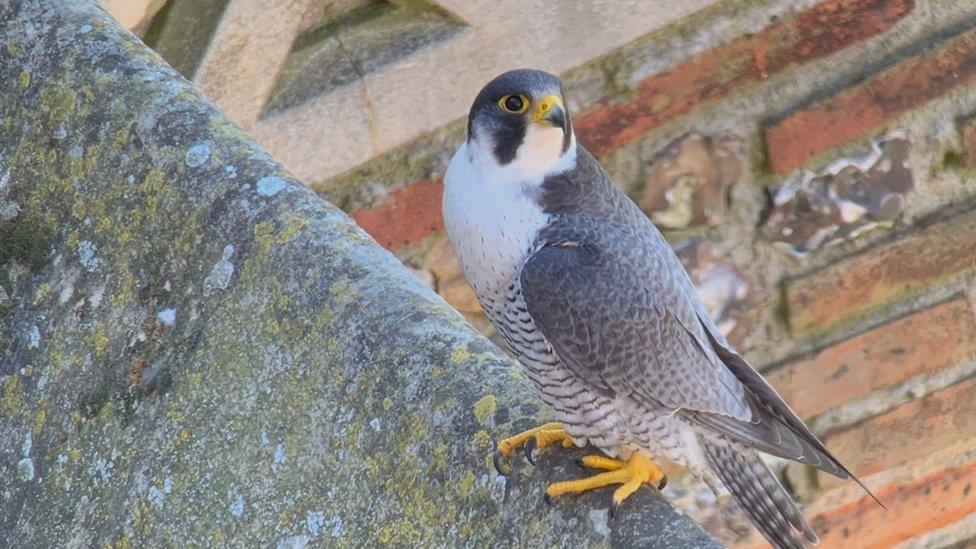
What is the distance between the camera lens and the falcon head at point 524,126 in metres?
2.32

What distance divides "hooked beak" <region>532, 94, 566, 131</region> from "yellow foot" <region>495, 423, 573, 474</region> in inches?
20.7

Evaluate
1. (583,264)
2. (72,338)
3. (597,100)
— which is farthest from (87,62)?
(597,100)

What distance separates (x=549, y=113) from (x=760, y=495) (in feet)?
2.19

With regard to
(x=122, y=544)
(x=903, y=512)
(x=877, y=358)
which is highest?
(x=122, y=544)

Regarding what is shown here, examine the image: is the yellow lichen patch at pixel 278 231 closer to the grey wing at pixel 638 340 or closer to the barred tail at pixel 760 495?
the grey wing at pixel 638 340

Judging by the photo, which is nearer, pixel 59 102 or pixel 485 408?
pixel 485 408

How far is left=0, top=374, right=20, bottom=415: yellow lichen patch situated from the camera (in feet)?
6.58

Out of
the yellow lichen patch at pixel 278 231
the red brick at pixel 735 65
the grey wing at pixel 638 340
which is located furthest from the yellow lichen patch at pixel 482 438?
the red brick at pixel 735 65

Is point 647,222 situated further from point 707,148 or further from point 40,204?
point 40,204

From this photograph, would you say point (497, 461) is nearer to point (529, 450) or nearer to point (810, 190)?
point (529, 450)

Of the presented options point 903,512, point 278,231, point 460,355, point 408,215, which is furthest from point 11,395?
point 903,512

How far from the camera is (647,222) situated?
2.43 m

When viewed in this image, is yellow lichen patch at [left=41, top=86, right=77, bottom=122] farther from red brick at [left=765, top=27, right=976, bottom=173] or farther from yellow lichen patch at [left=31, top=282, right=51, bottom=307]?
red brick at [left=765, top=27, right=976, bottom=173]

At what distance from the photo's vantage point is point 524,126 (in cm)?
232
